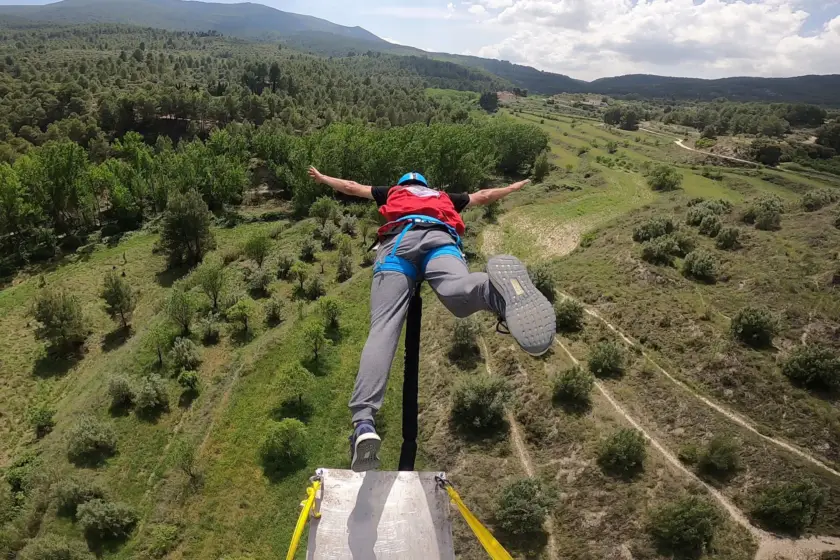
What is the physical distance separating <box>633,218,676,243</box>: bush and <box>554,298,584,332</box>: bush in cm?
1022

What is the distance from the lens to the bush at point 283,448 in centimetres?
1733

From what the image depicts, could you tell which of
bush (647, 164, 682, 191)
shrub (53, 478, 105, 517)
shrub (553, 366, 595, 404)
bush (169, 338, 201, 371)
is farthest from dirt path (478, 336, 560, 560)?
bush (647, 164, 682, 191)

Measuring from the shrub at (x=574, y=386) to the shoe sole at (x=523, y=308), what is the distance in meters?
14.1

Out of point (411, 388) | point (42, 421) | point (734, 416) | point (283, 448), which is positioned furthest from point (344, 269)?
point (411, 388)

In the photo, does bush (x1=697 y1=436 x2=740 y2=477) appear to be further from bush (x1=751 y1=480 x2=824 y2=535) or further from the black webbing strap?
the black webbing strap

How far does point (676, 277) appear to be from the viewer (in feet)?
78.1

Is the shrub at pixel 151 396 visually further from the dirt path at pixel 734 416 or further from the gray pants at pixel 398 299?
the dirt path at pixel 734 416

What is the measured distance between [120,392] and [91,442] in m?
3.39

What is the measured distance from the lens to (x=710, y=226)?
28016 mm

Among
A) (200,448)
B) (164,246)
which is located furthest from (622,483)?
(164,246)

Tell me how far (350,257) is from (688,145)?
77.8 metres

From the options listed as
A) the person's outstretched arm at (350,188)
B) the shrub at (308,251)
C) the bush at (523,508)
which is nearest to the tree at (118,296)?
the shrub at (308,251)

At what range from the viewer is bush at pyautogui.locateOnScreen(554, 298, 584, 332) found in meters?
21.9

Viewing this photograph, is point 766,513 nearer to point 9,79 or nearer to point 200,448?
point 200,448
